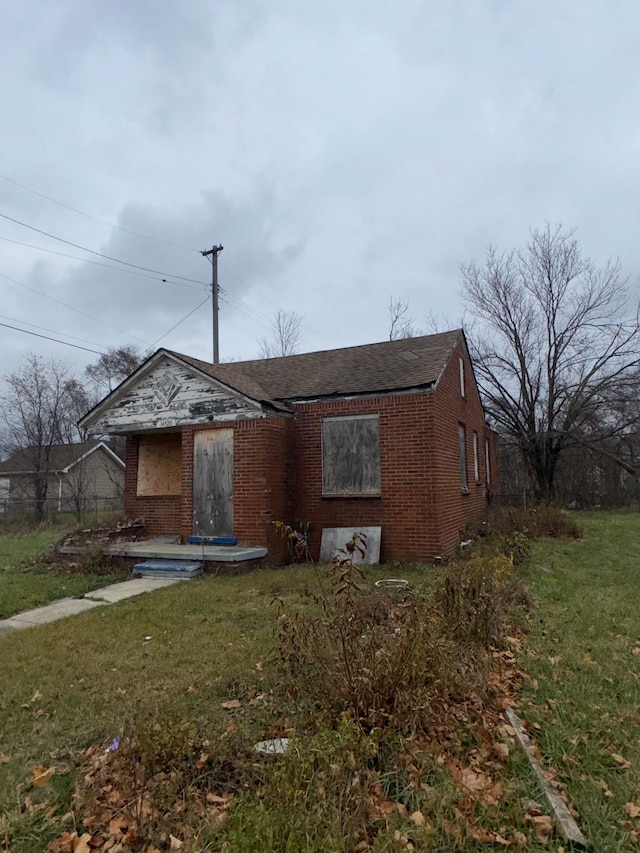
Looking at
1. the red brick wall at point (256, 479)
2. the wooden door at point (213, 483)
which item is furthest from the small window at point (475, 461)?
the wooden door at point (213, 483)

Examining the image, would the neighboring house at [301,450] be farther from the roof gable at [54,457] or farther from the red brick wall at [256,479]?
the roof gable at [54,457]

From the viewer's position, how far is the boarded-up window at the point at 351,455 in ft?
32.5

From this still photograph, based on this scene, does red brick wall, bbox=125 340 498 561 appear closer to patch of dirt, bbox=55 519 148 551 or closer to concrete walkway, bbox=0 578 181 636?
patch of dirt, bbox=55 519 148 551

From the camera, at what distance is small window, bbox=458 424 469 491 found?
12.3m

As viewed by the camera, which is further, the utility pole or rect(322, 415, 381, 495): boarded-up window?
the utility pole

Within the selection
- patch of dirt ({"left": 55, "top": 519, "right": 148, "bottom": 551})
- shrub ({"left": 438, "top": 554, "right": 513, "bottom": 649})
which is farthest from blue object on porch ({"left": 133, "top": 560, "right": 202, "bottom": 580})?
shrub ({"left": 438, "top": 554, "right": 513, "bottom": 649})

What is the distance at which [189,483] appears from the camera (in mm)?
10141

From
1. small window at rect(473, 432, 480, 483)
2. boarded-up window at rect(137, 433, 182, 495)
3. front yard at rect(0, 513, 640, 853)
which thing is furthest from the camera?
small window at rect(473, 432, 480, 483)

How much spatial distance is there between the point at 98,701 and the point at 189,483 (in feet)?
21.4

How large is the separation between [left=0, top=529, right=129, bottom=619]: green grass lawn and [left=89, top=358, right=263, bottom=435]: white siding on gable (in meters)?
3.11

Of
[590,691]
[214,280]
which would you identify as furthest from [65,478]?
[590,691]

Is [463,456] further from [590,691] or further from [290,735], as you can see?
[290,735]

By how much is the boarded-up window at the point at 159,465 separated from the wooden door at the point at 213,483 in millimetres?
1684

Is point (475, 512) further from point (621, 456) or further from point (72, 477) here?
point (72, 477)
